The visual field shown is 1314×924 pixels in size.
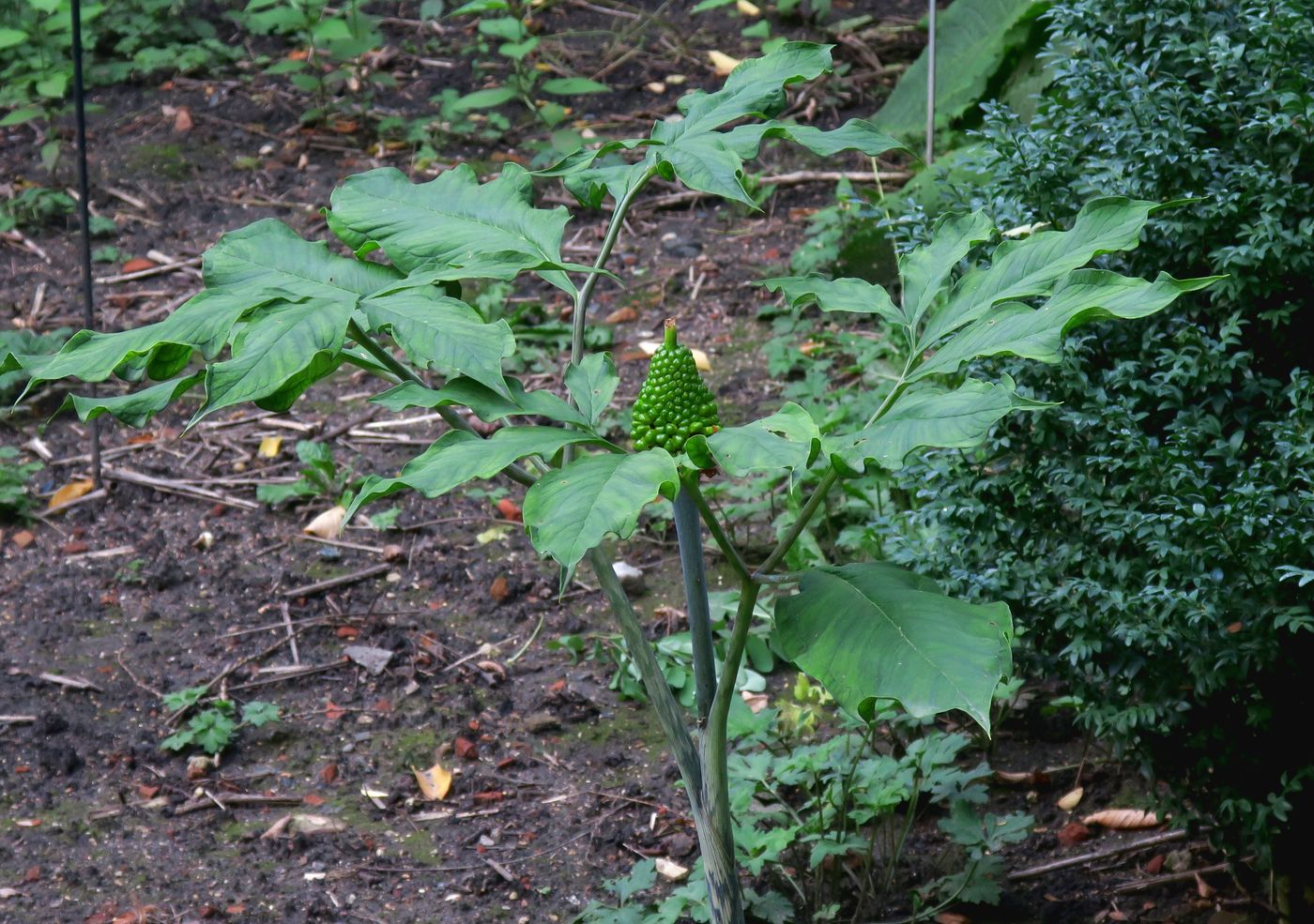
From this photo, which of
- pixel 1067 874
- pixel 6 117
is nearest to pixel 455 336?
pixel 1067 874

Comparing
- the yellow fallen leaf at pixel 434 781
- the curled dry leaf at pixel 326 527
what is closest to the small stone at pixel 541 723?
the yellow fallen leaf at pixel 434 781

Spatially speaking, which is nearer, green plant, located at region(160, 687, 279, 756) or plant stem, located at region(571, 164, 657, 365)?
plant stem, located at region(571, 164, 657, 365)

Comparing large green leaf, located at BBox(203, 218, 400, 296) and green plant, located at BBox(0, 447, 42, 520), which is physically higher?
large green leaf, located at BBox(203, 218, 400, 296)

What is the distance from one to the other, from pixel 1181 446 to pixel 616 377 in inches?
38.0

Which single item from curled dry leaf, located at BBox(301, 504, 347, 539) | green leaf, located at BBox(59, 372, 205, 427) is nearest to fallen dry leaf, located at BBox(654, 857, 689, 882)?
green leaf, located at BBox(59, 372, 205, 427)

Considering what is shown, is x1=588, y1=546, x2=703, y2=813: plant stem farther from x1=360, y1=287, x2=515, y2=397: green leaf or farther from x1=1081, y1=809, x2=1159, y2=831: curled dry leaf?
x1=1081, y1=809, x2=1159, y2=831: curled dry leaf

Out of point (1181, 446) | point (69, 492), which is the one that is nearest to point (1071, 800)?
point (1181, 446)

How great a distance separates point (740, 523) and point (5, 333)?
2635mm

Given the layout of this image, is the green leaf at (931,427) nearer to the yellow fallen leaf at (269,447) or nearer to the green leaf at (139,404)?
the green leaf at (139,404)

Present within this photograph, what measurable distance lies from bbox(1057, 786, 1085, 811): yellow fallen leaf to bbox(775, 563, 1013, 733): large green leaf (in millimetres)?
1279

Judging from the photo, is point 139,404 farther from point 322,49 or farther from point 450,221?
point 322,49

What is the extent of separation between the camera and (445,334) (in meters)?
1.66

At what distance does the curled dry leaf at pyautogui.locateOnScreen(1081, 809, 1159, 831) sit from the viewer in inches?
110

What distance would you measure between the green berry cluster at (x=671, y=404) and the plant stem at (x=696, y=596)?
0.14 meters
